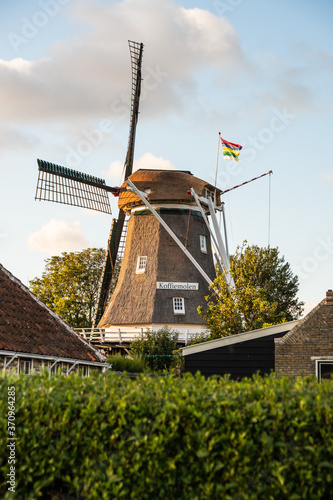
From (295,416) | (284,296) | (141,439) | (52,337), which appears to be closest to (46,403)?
(141,439)

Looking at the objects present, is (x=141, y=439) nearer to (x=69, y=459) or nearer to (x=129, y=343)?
(x=69, y=459)

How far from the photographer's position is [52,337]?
51.8 ft

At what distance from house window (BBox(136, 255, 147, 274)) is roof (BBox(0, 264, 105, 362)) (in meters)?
19.8

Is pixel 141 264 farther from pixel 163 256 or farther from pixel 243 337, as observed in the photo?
pixel 243 337

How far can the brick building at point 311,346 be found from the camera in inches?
706

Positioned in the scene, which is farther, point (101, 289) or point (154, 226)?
point (101, 289)

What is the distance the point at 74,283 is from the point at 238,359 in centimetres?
3384

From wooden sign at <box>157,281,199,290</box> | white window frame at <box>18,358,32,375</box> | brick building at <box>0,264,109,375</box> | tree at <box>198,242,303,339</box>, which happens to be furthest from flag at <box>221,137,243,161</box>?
white window frame at <box>18,358,32,375</box>

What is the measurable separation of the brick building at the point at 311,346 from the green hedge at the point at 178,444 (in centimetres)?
1212

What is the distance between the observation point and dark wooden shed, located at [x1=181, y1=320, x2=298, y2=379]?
2153 centimetres

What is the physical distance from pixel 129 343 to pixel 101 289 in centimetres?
628

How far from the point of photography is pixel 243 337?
71.4 feet

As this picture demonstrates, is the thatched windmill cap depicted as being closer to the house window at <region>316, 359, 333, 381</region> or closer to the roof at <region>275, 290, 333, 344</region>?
the roof at <region>275, 290, 333, 344</region>

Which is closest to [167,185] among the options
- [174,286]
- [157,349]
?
[174,286]
